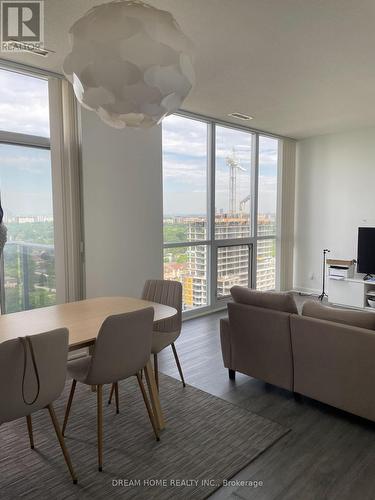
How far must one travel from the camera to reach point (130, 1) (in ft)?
5.40

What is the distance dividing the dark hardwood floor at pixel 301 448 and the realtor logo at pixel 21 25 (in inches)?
116

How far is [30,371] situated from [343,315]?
6.70 feet

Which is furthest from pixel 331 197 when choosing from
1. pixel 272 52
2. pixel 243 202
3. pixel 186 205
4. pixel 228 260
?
pixel 272 52

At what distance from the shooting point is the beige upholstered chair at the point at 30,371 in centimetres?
168

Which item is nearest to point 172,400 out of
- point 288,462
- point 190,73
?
point 288,462

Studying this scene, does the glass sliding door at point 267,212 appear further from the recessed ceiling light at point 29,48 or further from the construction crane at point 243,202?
the recessed ceiling light at point 29,48

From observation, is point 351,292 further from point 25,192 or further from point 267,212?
point 25,192

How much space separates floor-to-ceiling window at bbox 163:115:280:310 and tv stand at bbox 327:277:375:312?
3.94ft

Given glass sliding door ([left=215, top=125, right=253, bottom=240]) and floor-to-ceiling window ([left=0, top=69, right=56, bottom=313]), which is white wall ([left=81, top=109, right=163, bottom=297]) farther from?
glass sliding door ([left=215, top=125, right=253, bottom=240])

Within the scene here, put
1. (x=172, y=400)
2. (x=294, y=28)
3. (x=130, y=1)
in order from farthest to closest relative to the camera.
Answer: (x=172, y=400) → (x=294, y=28) → (x=130, y=1)

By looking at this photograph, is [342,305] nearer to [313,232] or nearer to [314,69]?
[313,232]

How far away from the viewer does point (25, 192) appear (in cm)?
350

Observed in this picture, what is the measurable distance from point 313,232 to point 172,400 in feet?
15.4

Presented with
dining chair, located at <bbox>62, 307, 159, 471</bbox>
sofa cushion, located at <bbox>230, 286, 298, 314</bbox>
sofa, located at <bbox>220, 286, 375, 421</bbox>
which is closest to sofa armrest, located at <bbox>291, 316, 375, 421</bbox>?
sofa, located at <bbox>220, 286, 375, 421</bbox>
